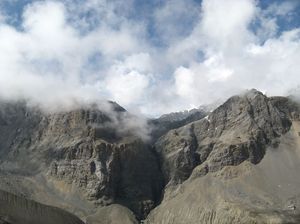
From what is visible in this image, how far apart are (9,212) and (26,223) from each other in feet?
23.8

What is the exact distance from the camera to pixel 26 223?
186750 mm

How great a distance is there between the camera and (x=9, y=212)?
18925 centimetres
